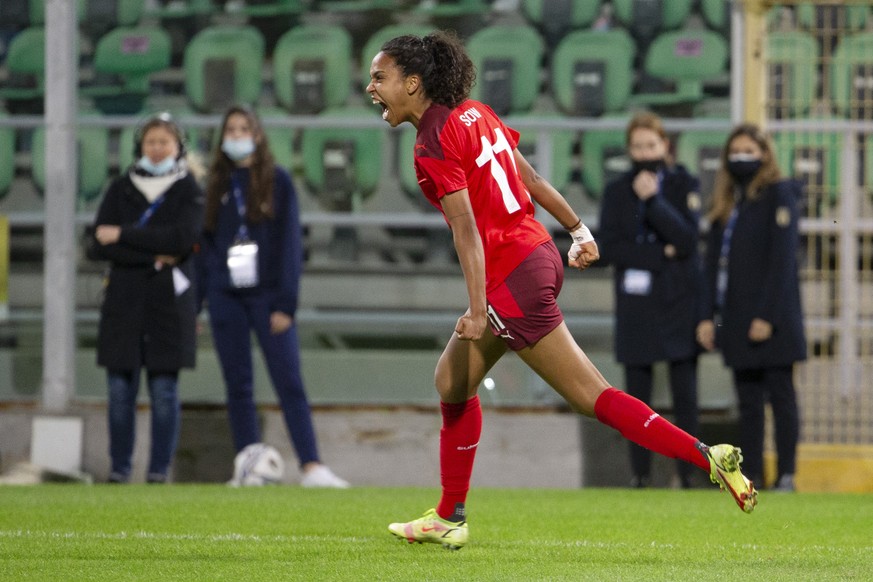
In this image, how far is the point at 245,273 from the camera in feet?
26.7

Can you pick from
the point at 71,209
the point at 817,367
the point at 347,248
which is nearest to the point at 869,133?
the point at 817,367

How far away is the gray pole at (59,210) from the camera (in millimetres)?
9375

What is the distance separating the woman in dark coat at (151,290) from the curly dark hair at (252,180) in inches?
5.0

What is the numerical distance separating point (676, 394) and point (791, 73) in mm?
2223

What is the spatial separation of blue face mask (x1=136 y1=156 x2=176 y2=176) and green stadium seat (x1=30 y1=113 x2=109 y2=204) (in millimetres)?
1388

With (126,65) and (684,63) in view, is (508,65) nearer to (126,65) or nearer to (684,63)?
(684,63)

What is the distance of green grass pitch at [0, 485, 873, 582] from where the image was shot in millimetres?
4637

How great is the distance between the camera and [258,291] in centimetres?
819

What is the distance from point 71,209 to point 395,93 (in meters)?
4.91

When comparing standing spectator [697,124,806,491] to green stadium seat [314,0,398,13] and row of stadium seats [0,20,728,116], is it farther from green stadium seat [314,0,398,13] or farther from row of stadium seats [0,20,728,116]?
green stadium seat [314,0,398,13]

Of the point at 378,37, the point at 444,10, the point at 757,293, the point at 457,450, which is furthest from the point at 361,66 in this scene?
the point at 457,450

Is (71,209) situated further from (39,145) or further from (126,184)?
(126,184)

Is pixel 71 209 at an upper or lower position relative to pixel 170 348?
upper

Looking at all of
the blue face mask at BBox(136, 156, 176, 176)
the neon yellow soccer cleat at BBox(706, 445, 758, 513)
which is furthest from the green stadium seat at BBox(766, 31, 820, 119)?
the neon yellow soccer cleat at BBox(706, 445, 758, 513)
